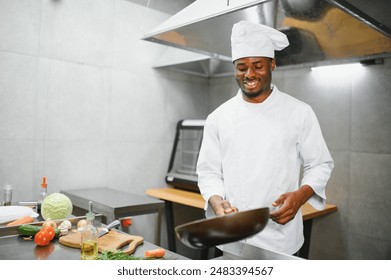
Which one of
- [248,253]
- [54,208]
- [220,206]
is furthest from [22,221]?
[248,253]

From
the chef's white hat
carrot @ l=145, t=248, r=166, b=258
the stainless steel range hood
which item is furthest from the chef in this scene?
carrot @ l=145, t=248, r=166, b=258

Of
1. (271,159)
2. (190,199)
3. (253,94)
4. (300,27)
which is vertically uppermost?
(300,27)

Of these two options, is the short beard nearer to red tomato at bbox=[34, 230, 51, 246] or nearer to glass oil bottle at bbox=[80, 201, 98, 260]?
glass oil bottle at bbox=[80, 201, 98, 260]

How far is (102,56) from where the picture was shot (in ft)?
6.93

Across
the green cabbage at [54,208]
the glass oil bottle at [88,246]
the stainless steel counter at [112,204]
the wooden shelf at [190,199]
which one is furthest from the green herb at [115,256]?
the wooden shelf at [190,199]

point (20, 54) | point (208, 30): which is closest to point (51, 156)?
point (20, 54)

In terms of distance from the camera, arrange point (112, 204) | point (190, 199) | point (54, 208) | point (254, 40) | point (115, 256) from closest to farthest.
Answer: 1. point (115, 256)
2. point (254, 40)
3. point (54, 208)
4. point (112, 204)
5. point (190, 199)

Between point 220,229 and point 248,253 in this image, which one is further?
point 248,253

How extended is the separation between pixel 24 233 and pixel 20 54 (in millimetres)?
1092

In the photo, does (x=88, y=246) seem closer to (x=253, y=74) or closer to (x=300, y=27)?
(x=253, y=74)

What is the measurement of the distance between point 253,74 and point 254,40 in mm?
106

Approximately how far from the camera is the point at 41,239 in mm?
983

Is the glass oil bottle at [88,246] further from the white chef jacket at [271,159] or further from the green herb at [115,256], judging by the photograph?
the white chef jacket at [271,159]

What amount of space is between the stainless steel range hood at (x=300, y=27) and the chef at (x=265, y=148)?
14cm
